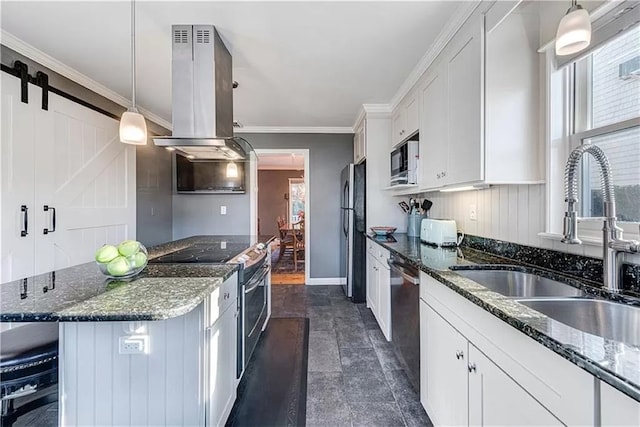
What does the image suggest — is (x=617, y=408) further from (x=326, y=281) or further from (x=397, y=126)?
(x=326, y=281)

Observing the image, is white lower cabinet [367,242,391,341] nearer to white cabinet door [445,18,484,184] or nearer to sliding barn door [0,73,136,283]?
white cabinet door [445,18,484,184]

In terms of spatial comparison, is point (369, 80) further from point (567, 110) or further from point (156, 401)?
point (156, 401)

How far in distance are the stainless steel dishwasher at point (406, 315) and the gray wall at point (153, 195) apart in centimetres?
321

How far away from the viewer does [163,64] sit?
262 centimetres

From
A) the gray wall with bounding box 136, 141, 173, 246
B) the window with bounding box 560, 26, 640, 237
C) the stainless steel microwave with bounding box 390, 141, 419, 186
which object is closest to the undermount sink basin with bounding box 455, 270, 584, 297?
the window with bounding box 560, 26, 640, 237

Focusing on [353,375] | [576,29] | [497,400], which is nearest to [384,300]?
[353,375]

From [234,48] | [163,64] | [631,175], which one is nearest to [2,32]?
[163,64]

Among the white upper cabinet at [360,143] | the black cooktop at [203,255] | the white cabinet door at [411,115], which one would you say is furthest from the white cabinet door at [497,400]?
Result: the white upper cabinet at [360,143]

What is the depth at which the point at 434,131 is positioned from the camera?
2.32 metres

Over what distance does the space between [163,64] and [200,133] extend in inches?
41.6

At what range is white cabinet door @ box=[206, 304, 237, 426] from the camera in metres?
1.40

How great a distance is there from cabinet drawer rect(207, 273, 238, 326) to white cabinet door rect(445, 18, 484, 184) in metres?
1.49

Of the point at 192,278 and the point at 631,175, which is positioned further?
the point at 192,278

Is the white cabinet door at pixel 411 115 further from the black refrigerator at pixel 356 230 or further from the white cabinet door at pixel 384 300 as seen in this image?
the white cabinet door at pixel 384 300
